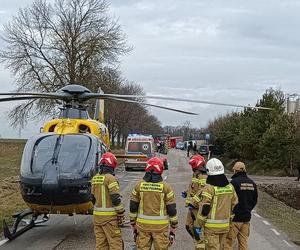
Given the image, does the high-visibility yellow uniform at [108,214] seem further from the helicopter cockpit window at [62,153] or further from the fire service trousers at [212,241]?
the helicopter cockpit window at [62,153]

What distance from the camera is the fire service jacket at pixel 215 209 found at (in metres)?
8.23

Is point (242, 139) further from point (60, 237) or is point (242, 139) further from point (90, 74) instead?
point (60, 237)

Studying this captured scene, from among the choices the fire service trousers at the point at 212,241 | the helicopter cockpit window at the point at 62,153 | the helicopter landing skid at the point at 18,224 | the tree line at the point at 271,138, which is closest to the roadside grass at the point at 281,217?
the fire service trousers at the point at 212,241

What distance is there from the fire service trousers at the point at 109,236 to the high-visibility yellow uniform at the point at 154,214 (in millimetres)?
875

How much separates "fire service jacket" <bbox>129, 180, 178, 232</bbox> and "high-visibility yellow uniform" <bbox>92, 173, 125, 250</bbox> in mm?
936

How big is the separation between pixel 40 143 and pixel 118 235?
4018mm

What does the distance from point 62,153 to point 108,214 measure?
3.20m

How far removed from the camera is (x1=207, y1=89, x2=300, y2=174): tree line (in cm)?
3812

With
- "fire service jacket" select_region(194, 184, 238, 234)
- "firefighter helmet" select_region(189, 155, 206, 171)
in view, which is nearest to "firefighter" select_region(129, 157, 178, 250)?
"fire service jacket" select_region(194, 184, 238, 234)

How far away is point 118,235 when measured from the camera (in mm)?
9016

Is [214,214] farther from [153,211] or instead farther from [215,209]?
[153,211]

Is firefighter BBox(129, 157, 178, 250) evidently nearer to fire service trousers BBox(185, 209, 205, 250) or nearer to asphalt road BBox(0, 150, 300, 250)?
fire service trousers BBox(185, 209, 205, 250)

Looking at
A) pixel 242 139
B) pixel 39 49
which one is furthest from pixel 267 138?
pixel 39 49

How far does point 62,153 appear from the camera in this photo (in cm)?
1186
